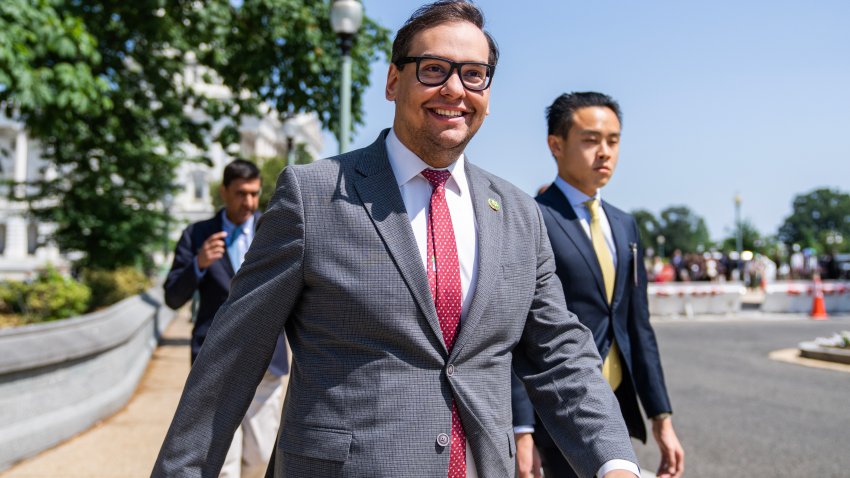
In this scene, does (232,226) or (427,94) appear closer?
(427,94)

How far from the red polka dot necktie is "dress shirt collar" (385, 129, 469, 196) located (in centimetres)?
13

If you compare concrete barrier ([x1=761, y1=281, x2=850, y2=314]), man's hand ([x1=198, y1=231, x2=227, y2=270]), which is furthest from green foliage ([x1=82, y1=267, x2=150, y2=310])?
concrete barrier ([x1=761, y1=281, x2=850, y2=314])

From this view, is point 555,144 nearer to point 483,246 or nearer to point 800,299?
point 483,246

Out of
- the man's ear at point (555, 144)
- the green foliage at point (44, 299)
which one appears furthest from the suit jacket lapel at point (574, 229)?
the green foliage at point (44, 299)

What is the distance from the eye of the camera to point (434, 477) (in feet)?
5.99

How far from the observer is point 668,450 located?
10.0 ft

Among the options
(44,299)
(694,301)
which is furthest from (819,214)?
(44,299)

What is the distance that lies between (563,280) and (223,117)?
36.3 ft

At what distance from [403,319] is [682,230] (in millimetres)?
170620

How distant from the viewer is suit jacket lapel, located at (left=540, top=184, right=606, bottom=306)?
314cm

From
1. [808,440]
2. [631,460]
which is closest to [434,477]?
[631,460]

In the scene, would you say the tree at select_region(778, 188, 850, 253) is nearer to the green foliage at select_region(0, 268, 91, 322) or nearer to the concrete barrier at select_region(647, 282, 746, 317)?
the concrete barrier at select_region(647, 282, 746, 317)

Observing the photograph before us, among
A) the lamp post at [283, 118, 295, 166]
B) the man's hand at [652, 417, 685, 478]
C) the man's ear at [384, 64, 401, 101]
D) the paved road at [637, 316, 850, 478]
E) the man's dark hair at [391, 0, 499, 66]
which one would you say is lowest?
the paved road at [637, 316, 850, 478]

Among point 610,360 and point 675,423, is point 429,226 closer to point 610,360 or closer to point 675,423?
point 610,360
